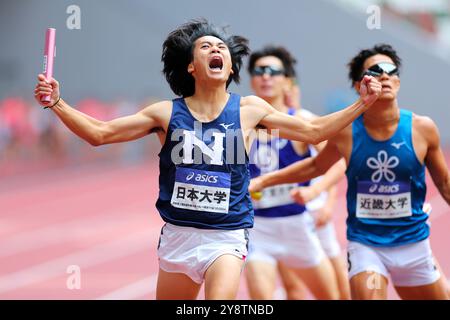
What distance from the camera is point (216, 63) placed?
5.75 meters

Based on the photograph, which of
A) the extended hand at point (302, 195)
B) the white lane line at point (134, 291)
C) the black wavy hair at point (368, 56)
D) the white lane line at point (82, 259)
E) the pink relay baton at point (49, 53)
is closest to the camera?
the pink relay baton at point (49, 53)

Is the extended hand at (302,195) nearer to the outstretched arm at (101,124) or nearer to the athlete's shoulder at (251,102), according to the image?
the athlete's shoulder at (251,102)

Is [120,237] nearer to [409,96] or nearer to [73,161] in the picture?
[73,161]

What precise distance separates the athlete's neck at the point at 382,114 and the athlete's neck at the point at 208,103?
1.09m

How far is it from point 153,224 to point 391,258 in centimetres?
983

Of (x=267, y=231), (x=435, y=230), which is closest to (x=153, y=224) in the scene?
(x=435, y=230)

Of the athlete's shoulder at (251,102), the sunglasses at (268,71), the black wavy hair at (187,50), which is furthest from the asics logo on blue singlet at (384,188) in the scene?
the sunglasses at (268,71)

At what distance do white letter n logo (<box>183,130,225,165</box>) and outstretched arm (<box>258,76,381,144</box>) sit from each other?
33 centimetres

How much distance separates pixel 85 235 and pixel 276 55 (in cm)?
711

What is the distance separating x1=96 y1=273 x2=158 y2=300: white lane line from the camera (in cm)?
1016

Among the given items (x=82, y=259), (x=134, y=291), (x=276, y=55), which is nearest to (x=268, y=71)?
(x=276, y=55)

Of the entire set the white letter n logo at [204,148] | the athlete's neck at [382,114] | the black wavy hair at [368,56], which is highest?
the black wavy hair at [368,56]

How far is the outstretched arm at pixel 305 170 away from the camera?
6754 millimetres

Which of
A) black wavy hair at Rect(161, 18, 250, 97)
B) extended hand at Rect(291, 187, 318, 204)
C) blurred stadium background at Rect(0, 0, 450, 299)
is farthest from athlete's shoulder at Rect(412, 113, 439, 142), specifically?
blurred stadium background at Rect(0, 0, 450, 299)
